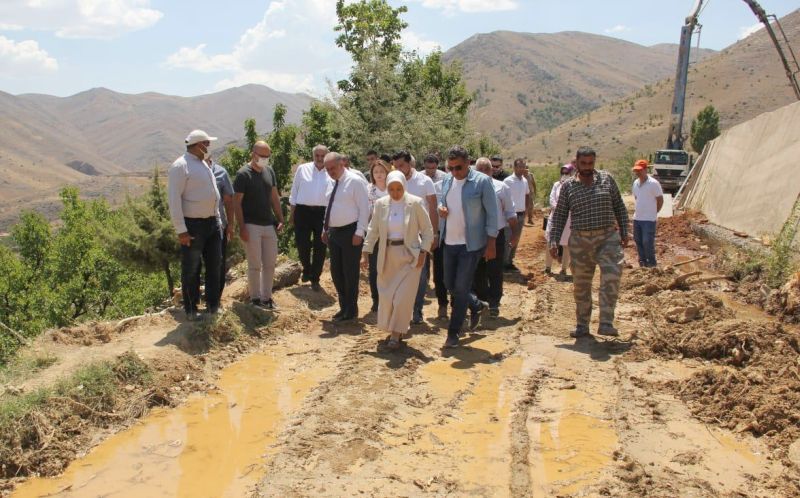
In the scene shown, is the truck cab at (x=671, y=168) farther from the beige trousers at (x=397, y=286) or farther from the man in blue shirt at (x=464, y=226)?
the beige trousers at (x=397, y=286)

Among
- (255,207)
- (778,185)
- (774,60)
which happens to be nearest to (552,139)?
(774,60)

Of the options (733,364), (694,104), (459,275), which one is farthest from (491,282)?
(694,104)

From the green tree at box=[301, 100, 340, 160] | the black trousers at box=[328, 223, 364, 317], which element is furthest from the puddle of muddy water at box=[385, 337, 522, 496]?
the green tree at box=[301, 100, 340, 160]

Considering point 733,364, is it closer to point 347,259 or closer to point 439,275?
point 439,275

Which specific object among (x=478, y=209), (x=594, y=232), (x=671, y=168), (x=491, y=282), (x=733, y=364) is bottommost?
(x=733, y=364)

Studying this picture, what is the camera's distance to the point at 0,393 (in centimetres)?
478

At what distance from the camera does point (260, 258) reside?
7.70 metres

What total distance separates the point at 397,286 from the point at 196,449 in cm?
256

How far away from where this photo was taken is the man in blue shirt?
6.64 meters

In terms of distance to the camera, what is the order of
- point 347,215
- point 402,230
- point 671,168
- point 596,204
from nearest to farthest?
point 402,230 → point 596,204 → point 347,215 → point 671,168

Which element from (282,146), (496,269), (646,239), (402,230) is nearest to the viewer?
(402,230)

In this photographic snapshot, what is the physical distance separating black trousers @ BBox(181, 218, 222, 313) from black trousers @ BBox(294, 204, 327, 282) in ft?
5.80

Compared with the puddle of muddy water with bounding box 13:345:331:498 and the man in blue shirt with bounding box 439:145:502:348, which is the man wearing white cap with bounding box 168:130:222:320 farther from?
the man in blue shirt with bounding box 439:145:502:348

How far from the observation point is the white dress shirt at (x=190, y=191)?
252 inches
